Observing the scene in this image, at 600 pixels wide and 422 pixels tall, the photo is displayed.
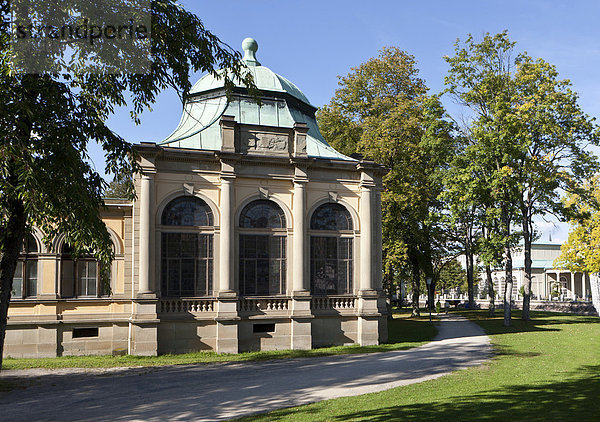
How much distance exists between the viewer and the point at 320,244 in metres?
21.9

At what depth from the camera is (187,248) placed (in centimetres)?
2023

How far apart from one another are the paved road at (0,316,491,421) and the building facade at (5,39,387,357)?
2652 millimetres

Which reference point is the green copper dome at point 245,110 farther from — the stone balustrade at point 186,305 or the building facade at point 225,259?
the stone balustrade at point 186,305

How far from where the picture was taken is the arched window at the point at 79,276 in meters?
19.8

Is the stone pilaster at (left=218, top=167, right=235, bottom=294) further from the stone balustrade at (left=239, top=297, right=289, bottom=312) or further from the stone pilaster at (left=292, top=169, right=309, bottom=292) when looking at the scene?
the stone pilaster at (left=292, top=169, right=309, bottom=292)

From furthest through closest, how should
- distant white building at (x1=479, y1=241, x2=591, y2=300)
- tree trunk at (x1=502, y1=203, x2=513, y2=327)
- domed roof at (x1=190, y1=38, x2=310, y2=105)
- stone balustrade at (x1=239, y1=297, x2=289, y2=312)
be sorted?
distant white building at (x1=479, y1=241, x2=591, y2=300)
tree trunk at (x1=502, y1=203, x2=513, y2=327)
domed roof at (x1=190, y1=38, x2=310, y2=105)
stone balustrade at (x1=239, y1=297, x2=289, y2=312)

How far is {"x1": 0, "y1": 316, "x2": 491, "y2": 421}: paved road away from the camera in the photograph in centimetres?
1106

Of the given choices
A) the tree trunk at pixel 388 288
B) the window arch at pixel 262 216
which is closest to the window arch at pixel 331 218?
the window arch at pixel 262 216

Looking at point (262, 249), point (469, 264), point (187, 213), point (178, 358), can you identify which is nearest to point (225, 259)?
point (262, 249)

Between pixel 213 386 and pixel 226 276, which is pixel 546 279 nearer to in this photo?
pixel 226 276

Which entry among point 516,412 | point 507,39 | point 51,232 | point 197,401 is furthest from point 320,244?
point 507,39

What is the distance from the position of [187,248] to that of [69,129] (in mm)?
12700

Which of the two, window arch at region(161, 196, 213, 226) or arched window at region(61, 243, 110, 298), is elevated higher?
window arch at region(161, 196, 213, 226)

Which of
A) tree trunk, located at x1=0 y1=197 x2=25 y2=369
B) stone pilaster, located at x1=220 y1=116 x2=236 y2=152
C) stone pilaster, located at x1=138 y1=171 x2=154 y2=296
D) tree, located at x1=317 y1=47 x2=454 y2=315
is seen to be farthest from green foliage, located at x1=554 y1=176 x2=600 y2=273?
tree trunk, located at x1=0 y1=197 x2=25 y2=369
